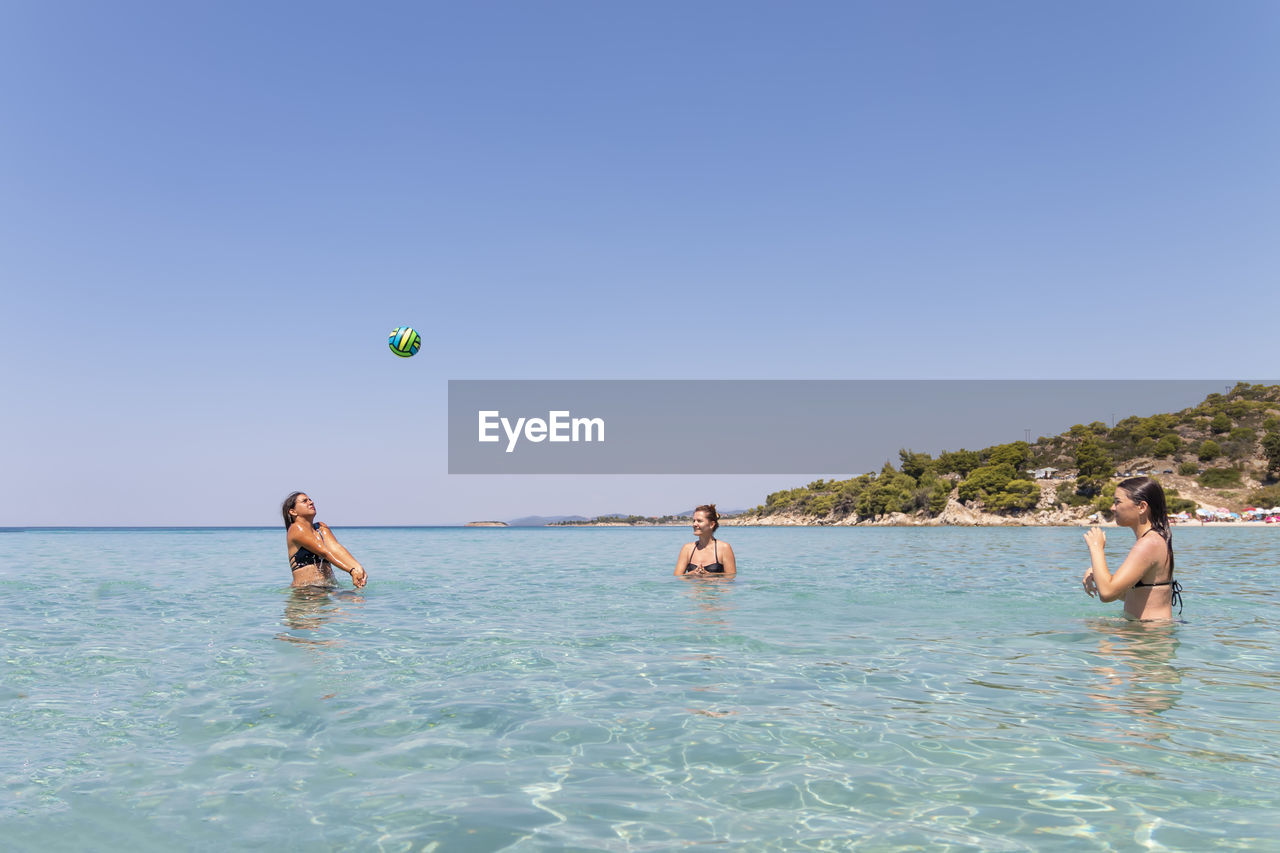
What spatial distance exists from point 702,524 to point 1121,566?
25.7ft

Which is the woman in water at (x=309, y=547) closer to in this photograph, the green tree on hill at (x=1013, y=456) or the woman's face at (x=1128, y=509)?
the woman's face at (x=1128, y=509)

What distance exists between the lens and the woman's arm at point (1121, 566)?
8970mm

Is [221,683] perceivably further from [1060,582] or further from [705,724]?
[1060,582]

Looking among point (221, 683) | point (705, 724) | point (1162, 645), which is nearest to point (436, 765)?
point (705, 724)

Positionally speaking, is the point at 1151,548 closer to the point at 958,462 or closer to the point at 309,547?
the point at 309,547

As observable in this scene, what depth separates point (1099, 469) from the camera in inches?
4375

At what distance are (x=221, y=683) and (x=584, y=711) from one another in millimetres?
3577

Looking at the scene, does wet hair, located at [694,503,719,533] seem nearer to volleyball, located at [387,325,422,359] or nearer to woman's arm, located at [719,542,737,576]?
woman's arm, located at [719,542,737,576]

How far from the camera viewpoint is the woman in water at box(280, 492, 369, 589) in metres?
14.2

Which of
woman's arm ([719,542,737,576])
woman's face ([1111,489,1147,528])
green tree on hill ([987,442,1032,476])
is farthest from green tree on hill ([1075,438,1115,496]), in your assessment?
woman's face ([1111,489,1147,528])

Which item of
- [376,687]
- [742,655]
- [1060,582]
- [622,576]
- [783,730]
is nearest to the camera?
[783,730]

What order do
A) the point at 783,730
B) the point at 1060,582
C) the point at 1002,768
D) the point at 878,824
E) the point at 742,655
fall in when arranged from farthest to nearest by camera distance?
the point at 1060,582 < the point at 742,655 < the point at 783,730 < the point at 1002,768 < the point at 878,824

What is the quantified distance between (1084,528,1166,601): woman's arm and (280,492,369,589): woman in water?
11695 millimetres

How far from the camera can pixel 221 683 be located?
7195 mm
